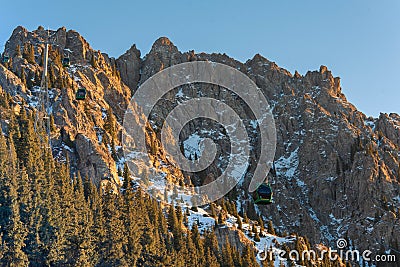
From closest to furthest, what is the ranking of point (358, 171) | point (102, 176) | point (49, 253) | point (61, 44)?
1. point (49, 253)
2. point (102, 176)
3. point (61, 44)
4. point (358, 171)

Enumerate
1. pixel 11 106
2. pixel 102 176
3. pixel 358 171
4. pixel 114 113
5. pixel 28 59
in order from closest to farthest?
pixel 11 106 → pixel 102 176 → pixel 28 59 → pixel 114 113 → pixel 358 171

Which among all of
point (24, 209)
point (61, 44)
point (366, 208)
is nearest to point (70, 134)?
point (24, 209)

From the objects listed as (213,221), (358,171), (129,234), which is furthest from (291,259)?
(358,171)

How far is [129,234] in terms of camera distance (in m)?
79.7

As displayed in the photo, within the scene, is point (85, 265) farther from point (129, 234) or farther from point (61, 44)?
point (61, 44)

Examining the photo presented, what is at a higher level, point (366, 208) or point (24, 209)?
point (366, 208)

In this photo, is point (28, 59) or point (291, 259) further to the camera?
point (28, 59)

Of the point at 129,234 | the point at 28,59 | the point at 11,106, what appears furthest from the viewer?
the point at 28,59

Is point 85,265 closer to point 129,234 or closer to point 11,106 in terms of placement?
point 129,234

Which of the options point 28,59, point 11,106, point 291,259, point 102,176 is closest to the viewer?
point 11,106

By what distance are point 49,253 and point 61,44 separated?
122m

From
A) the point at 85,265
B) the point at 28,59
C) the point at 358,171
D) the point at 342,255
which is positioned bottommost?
the point at 85,265

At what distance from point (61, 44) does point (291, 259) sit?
336ft

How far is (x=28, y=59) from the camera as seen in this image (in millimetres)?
144875
